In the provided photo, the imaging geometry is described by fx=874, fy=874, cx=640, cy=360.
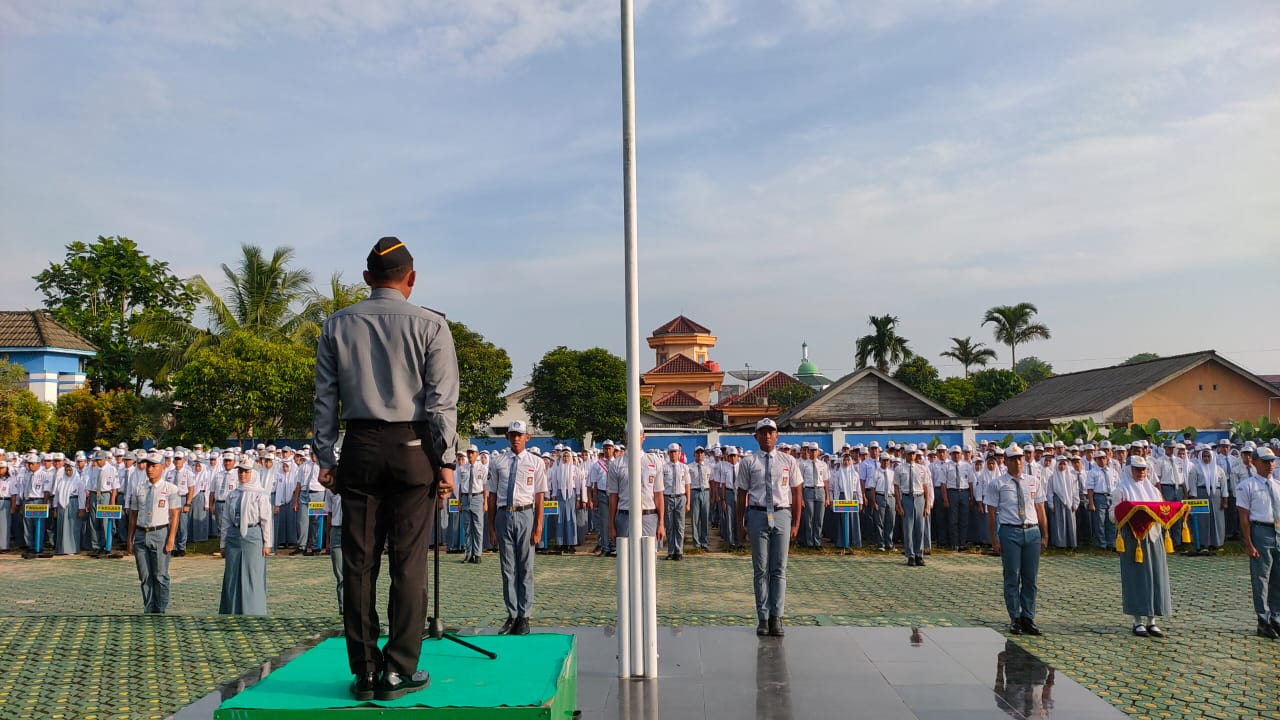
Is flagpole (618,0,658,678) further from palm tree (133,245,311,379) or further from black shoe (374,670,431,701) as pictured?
palm tree (133,245,311,379)

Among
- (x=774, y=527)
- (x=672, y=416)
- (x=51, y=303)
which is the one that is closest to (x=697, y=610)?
(x=774, y=527)

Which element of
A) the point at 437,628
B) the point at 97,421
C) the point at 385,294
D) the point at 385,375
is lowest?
the point at 437,628

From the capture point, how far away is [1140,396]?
2933cm


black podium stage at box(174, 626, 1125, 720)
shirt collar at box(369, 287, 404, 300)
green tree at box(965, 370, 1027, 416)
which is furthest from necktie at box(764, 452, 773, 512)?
green tree at box(965, 370, 1027, 416)

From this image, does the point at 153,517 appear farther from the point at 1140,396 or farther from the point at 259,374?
the point at 1140,396

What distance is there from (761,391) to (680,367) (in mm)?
6459

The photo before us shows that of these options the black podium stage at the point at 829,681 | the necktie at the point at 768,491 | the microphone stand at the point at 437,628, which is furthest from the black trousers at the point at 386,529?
the necktie at the point at 768,491

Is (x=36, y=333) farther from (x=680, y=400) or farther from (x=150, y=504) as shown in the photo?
(x=680, y=400)

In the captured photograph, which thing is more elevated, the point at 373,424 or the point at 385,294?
the point at 385,294

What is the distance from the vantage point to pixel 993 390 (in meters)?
51.5

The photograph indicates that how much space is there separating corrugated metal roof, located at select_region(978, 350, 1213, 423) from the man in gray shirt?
97.3ft

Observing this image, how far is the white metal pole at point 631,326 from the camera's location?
605cm

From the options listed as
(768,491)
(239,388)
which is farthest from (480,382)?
(768,491)

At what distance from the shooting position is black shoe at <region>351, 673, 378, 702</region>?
4004 mm
